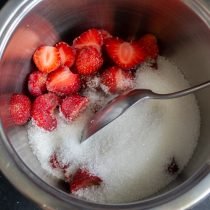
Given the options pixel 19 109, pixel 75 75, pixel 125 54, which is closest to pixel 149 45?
pixel 125 54

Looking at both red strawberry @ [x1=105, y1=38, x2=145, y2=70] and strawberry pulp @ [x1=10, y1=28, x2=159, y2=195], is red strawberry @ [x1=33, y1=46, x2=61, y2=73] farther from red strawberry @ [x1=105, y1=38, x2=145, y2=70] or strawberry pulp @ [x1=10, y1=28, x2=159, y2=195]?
red strawberry @ [x1=105, y1=38, x2=145, y2=70]

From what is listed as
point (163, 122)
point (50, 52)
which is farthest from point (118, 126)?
point (50, 52)

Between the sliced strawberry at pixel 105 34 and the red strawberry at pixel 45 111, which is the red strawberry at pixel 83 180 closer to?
the red strawberry at pixel 45 111

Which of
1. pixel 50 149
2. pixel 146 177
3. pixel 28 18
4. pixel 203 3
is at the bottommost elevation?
pixel 146 177

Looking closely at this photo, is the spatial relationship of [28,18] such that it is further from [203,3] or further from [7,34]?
[203,3]

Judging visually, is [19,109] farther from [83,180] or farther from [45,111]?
[83,180]
